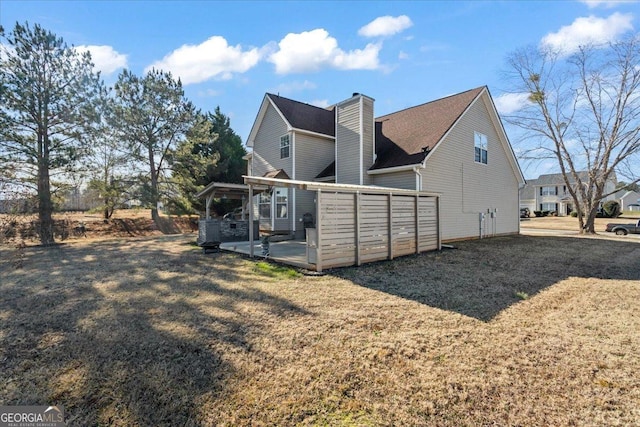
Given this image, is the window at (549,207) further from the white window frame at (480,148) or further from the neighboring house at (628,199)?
the white window frame at (480,148)

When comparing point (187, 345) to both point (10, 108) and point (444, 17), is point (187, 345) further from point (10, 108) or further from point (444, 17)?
point (10, 108)

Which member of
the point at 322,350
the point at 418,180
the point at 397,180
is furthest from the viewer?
the point at 397,180

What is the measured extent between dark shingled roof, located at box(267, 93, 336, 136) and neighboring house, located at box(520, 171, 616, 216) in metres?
39.8

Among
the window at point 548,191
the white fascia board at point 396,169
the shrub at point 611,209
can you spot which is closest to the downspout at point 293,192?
the white fascia board at point 396,169

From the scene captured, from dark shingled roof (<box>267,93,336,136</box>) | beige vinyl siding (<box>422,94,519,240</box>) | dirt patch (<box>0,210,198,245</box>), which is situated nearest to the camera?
dirt patch (<box>0,210,198,245</box>)

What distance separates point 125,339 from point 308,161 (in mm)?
12470

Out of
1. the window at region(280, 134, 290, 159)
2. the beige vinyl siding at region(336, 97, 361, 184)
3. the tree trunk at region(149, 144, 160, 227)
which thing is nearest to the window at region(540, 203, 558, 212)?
the beige vinyl siding at region(336, 97, 361, 184)

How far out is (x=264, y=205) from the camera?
1677 cm

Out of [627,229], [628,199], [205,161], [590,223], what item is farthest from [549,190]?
[205,161]

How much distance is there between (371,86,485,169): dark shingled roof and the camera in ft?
42.1

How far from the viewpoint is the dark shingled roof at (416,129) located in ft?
42.1

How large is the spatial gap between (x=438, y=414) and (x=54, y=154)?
61.1 feet

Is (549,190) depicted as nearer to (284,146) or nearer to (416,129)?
(416,129)

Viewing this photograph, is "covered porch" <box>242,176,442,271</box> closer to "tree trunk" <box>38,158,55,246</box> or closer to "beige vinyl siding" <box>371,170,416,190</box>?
"beige vinyl siding" <box>371,170,416,190</box>
